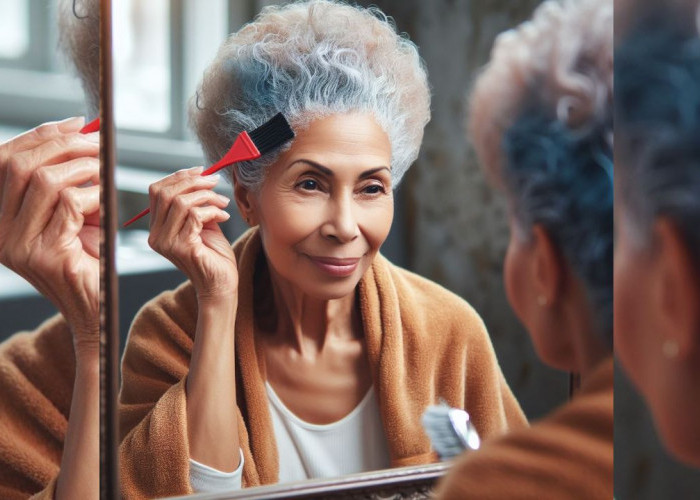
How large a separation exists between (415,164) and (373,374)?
31 centimetres

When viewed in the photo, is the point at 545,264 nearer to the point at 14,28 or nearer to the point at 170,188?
the point at 170,188

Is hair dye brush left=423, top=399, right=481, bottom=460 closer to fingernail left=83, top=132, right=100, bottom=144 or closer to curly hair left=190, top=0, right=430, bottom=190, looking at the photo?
curly hair left=190, top=0, right=430, bottom=190

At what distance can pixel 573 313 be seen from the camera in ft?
4.45

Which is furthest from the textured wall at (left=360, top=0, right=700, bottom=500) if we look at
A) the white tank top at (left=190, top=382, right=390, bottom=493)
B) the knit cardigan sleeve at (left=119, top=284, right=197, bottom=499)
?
the knit cardigan sleeve at (left=119, top=284, right=197, bottom=499)

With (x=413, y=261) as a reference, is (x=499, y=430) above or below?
below

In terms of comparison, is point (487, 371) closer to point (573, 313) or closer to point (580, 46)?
point (573, 313)

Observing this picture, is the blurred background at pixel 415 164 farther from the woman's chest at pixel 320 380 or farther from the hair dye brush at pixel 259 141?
the woman's chest at pixel 320 380

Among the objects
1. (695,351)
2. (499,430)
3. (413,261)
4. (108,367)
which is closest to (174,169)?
(108,367)

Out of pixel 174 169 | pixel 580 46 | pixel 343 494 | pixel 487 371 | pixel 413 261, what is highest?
pixel 580 46

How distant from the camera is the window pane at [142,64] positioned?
1.04m

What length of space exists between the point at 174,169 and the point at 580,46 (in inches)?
25.3

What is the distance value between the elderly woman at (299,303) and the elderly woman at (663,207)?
239 millimetres

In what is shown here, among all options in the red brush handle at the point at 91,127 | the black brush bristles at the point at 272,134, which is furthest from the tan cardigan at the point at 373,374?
the red brush handle at the point at 91,127

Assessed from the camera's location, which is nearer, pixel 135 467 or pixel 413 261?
pixel 135 467
